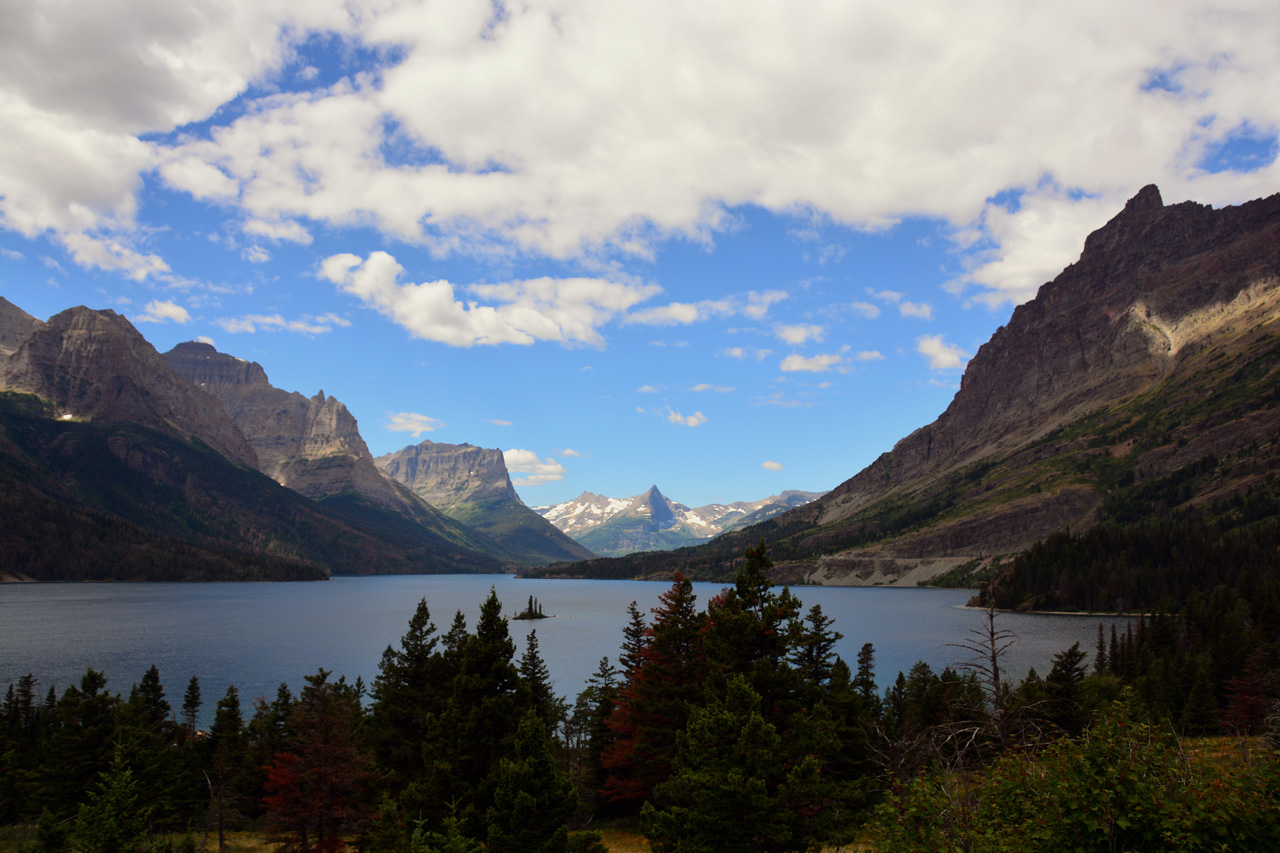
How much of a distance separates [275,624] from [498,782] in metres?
189

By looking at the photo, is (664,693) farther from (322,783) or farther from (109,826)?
(109,826)

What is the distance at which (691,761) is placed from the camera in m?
29.0

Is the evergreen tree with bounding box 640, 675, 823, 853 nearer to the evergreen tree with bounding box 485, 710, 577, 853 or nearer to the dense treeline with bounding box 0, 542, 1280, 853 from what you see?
the dense treeline with bounding box 0, 542, 1280, 853

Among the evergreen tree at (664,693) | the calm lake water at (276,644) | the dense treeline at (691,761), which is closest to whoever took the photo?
the dense treeline at (691,761)

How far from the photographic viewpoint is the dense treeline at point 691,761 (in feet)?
45.1

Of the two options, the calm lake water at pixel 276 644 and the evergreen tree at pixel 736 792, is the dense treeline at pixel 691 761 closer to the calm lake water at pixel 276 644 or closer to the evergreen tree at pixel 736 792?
the evergreen tree at pixel 736 792

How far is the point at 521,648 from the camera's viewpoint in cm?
14425

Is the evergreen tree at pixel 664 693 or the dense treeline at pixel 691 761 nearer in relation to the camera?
the dense treeline at pixel 691 761

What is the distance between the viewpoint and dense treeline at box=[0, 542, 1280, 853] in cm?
1376

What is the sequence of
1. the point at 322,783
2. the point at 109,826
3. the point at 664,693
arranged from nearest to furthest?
the point at 109,826
the point at 322,783
the point at 664,693

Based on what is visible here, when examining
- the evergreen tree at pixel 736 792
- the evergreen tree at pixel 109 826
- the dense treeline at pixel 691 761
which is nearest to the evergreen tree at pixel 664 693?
the dense treeline at pixel 691 761

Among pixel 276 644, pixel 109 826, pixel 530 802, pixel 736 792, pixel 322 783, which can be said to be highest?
pixel 736 792

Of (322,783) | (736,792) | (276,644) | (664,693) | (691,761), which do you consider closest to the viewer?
(736,792)

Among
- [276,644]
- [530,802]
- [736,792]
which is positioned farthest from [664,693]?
[276,644]
